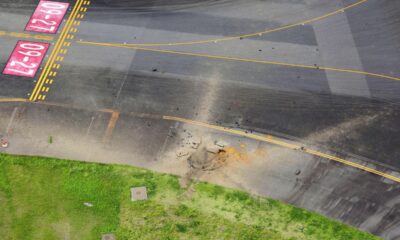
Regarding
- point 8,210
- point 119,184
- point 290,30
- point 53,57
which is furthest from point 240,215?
point 53,57

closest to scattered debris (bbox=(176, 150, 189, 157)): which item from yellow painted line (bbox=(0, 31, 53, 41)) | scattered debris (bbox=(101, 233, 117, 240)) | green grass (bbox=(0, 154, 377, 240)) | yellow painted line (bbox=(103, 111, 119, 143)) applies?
green grass (bbox=(0, 154, 377, 240))

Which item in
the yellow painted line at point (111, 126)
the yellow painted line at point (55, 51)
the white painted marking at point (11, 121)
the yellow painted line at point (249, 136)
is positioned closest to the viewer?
the yellow painted line at point (249, 136)

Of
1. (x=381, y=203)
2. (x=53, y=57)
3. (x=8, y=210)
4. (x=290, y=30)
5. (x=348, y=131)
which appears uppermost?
(x=290, y=30)

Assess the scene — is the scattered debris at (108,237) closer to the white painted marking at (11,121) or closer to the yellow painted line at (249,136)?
the yellow painted line at (249,136)

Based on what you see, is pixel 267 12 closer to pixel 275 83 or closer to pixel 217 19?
pixel 217 19

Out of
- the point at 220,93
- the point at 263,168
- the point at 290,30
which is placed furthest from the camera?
the point at 290,30

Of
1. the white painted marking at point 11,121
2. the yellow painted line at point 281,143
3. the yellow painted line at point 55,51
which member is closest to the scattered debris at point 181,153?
the yellow painted line at point 281,143

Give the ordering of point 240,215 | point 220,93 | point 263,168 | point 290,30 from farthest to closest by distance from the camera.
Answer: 1. point 290,30
2. point 220,93
3. point 263,168
4. point 240,215
